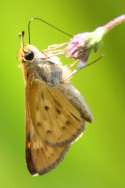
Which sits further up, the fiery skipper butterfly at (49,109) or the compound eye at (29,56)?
the compound eye at (29,56)

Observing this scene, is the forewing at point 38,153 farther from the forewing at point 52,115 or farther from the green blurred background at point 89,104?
the green blurred background at point 89,104

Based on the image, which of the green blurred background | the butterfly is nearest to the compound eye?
the butterfly

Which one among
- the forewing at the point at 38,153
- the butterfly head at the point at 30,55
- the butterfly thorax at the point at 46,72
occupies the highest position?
the butterfly head at the point at 30,55

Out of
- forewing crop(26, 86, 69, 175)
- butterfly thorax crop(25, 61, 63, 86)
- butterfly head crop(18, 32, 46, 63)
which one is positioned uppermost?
butterfly head crop(18, 32, 46, 63)

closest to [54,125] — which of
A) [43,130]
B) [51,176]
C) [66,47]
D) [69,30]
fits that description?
[43,130]

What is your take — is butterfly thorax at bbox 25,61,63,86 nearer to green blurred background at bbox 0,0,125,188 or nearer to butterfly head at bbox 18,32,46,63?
butterfly head at bbox 18,32,46,63

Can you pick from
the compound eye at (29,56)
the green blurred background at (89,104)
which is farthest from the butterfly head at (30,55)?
the green blurred background at (89,104)

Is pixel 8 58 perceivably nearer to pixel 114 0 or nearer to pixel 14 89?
pixel 14 89

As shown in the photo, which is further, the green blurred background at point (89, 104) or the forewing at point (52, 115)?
the green blurred background at point (89, 104)
